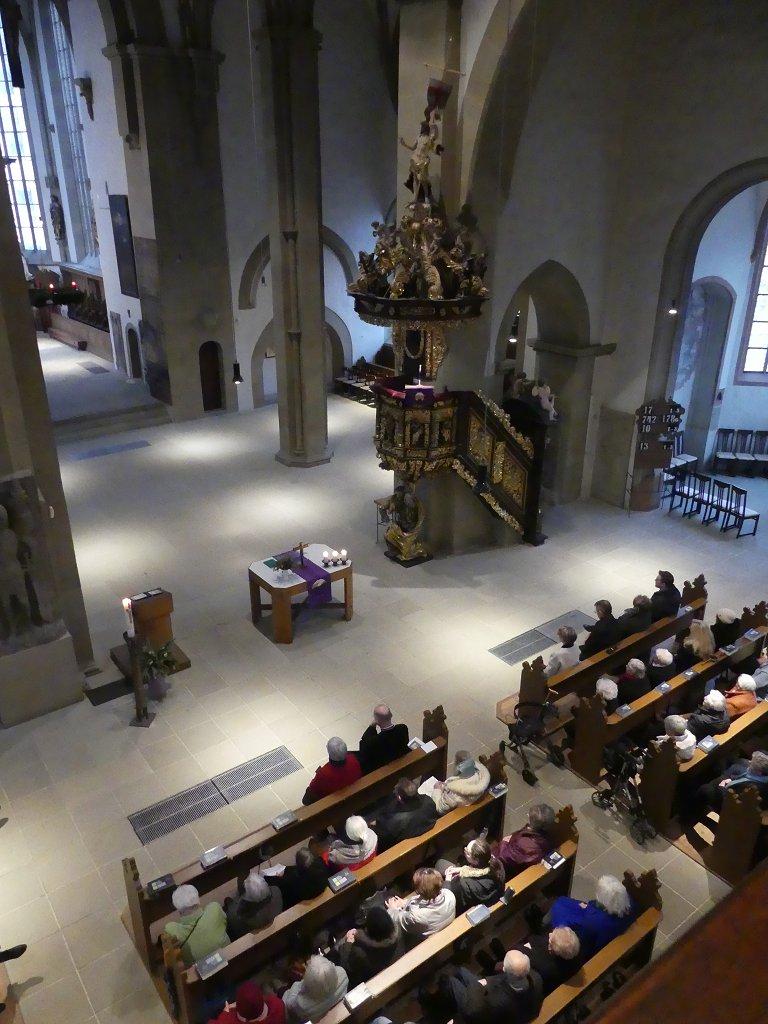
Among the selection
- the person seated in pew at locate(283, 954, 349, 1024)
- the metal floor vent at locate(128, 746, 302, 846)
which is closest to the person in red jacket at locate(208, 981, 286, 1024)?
the person seated in pew at locate(283, 954, 349, 1024)

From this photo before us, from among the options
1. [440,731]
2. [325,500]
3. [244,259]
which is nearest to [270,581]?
[440,731]

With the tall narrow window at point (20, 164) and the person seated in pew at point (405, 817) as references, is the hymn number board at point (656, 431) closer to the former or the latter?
the person seated in pew at point (405, 817)

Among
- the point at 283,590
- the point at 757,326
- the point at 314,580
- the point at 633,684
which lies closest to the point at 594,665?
the point at 633,684

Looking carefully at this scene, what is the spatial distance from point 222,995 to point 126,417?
15.0 metres

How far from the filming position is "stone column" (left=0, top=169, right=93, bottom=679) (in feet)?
25.5

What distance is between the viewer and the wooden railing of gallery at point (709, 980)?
865 millimetres

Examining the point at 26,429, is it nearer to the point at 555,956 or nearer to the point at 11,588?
the point at 11,588

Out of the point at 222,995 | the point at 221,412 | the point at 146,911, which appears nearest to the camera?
the point at 222,995

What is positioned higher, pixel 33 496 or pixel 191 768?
pixel 33 496

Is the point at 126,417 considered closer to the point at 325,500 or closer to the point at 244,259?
the point at 244,259

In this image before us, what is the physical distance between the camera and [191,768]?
7.93 m

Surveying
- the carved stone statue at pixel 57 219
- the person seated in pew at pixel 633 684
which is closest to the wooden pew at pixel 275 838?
the person seated in pew at pixel 633 684

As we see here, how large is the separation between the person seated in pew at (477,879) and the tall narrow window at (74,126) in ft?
77.6

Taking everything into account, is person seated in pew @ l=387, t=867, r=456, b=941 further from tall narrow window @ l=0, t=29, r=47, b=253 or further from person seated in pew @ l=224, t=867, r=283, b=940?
tall narrow window @ l=0, t=29, r=47, b=253
